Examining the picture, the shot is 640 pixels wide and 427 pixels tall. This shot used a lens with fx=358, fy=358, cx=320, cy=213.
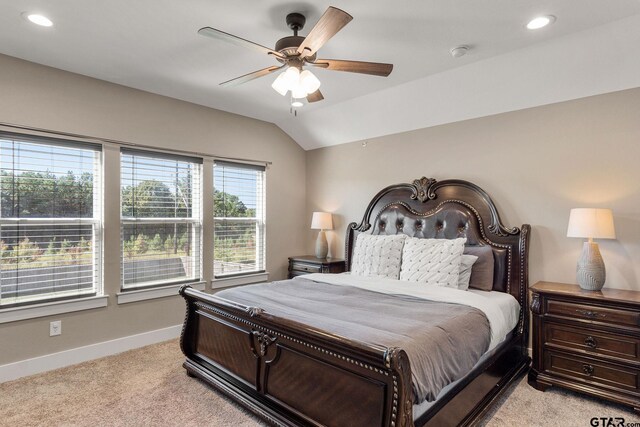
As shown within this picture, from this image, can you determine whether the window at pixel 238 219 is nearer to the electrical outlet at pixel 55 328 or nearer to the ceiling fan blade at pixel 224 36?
the electrical outlet at pixel 55 328

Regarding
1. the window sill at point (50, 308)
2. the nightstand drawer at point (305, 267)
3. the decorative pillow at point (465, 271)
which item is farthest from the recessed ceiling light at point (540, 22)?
the window sill at point (50, 308)

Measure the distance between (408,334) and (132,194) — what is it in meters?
3.10

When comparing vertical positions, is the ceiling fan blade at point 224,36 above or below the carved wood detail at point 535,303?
above

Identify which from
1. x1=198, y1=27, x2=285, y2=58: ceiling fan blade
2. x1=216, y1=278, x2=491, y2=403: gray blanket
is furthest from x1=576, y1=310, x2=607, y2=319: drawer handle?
x1=198, y1=27, x2=285, y2=58: ceiling fan blade

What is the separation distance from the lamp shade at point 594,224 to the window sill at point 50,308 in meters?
4.13

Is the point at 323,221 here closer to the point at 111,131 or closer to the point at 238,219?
the point at 238,219

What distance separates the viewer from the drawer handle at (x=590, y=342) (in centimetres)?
254

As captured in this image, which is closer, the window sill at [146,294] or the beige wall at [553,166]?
the beige wall at [553,166]

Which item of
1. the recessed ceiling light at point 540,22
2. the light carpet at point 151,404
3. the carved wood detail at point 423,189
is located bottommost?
the light carpet at point 151,404

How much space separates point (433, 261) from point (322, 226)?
183 cm

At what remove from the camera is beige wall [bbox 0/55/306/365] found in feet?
9.79

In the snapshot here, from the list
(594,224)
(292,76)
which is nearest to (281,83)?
(292,76)

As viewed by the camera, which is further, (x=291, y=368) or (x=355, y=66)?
(x=355, y=66)

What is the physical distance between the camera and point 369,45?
2.72 metres
